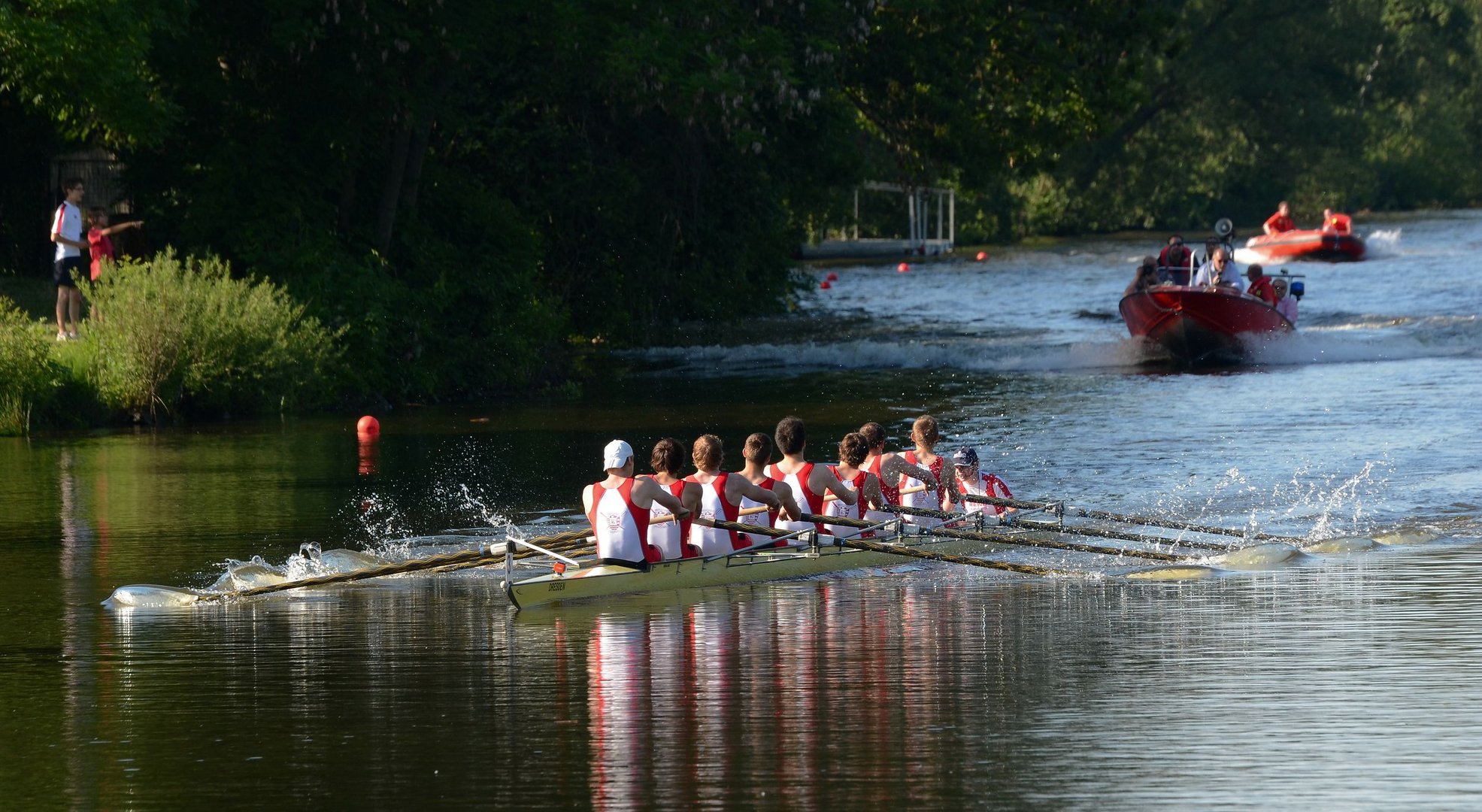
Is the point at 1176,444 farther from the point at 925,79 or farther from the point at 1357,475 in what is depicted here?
the point at 925,79

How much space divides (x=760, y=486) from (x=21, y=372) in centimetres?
1168

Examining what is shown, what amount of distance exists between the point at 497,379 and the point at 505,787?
1930 centimetres

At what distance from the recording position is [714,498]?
13.4 meters

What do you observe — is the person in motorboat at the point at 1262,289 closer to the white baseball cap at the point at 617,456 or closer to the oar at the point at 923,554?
the oar at the point at 923,554

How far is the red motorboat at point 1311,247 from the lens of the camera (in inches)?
2199

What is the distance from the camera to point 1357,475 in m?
17.6

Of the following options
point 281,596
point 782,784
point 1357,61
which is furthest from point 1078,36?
point 1357,61

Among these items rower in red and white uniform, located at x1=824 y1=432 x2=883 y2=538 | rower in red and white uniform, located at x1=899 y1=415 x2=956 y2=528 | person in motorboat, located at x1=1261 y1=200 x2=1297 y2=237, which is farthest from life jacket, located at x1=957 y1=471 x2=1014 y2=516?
person in motorboat, located at x1=1261 y1=200 x2=1297 y2=237

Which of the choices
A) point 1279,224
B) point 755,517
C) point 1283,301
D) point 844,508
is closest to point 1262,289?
point 1283,301

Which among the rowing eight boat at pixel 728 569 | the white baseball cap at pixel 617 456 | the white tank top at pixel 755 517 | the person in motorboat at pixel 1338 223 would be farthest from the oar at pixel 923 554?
the person in motorboat at pixel 1338 223

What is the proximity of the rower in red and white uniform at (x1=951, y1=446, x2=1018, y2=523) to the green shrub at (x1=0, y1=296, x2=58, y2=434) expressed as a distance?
1159cm

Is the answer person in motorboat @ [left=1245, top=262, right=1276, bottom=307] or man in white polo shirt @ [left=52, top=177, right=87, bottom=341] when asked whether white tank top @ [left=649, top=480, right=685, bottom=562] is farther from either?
person in motorboat @ [left=1245, top=262, right=1276, bottom=307]

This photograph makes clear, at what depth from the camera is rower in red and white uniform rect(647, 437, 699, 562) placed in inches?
509

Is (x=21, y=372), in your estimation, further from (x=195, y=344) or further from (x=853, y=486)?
(x=853, y=486)
